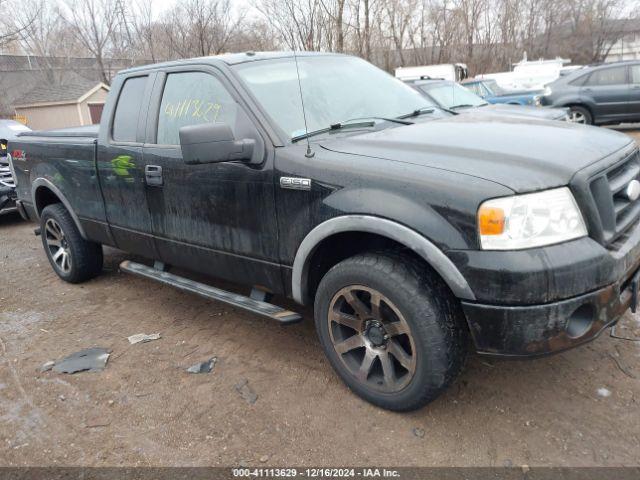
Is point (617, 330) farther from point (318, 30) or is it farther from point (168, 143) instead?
point (318, 30)

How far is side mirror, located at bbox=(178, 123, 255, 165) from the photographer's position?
110 inches

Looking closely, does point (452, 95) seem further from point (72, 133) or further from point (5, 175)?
point (5, 175)

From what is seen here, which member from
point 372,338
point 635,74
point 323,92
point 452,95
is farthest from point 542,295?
point 635,74

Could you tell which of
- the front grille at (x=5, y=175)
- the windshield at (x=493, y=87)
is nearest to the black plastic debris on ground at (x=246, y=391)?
the front grille at (x=5, y=175)

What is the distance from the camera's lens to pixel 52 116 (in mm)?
29422

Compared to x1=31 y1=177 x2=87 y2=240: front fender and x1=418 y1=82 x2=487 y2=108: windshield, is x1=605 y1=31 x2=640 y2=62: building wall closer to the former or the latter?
x1=418 y1=82 x2=487 y2=108: windshield

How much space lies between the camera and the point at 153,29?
26531 mm

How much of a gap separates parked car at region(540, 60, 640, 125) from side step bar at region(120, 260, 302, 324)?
11.0 meters

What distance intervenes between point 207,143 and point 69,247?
9.15 feet

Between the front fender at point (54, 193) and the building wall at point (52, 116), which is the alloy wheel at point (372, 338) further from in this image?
the building wall at point (52, 116)

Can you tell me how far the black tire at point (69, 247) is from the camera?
4879 millimetres

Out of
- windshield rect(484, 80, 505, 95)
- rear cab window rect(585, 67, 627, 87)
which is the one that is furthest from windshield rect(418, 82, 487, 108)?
windshield rect(484, 80, 505, 95)

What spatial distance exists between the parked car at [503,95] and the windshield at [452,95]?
11.1ft

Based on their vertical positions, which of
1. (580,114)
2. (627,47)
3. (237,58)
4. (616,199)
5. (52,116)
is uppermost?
(627,47)
